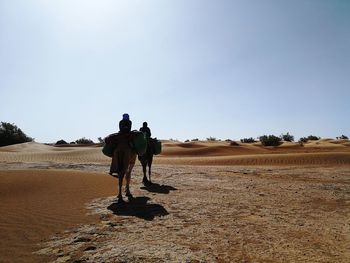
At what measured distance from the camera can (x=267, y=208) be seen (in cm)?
976

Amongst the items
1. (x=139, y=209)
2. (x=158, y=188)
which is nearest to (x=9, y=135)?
(x=158, y=188)

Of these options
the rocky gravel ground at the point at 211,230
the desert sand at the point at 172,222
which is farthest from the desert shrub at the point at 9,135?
the rocky gravel ground at the point at 211,230

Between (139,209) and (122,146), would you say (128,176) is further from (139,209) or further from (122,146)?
(139,209)

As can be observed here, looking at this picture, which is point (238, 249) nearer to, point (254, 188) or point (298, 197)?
point (298, 197)

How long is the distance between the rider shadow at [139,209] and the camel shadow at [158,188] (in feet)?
6.81

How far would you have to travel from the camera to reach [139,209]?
9.46 m

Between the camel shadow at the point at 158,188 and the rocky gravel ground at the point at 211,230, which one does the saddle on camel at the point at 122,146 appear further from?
the camel shadow at the point at 158,188

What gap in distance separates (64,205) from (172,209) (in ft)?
8.57

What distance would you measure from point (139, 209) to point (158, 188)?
4.01m

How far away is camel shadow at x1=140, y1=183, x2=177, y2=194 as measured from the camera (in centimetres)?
1266

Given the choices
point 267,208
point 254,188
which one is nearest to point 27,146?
point 254,188

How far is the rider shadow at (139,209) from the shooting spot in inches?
346

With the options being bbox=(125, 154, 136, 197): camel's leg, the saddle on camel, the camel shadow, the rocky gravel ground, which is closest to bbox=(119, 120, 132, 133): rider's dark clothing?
the saddle on camel

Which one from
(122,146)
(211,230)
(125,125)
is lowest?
(211,230)
